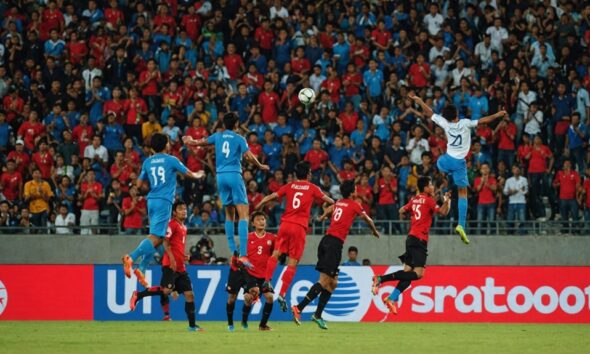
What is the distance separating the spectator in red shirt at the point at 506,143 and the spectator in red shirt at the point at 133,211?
9.16m

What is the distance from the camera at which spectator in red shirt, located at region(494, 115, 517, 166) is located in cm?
2908

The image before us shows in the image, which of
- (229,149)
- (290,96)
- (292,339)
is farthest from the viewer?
(290,96)

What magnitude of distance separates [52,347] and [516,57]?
18.8 meters

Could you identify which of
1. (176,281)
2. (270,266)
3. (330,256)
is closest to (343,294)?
(330,256)

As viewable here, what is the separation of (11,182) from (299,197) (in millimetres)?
11212

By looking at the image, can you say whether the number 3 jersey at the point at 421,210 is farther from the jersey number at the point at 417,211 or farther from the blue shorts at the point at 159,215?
the blue shorts at the point at 159,215

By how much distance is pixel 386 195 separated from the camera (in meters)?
27.9

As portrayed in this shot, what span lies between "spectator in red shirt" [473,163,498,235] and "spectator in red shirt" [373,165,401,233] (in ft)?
6.67

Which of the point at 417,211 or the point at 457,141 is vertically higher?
the point at 457,141

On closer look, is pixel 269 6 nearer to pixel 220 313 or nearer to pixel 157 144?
pixel 220 313

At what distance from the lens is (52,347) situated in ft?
52.6

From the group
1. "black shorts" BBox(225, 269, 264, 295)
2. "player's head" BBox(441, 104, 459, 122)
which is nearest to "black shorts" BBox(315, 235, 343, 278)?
"black shorts" BBox(225, 269, 264, 295)

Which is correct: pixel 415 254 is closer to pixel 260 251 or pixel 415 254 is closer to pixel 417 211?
pixel 417 211

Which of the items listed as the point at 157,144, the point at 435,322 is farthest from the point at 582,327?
the point at 157,144
